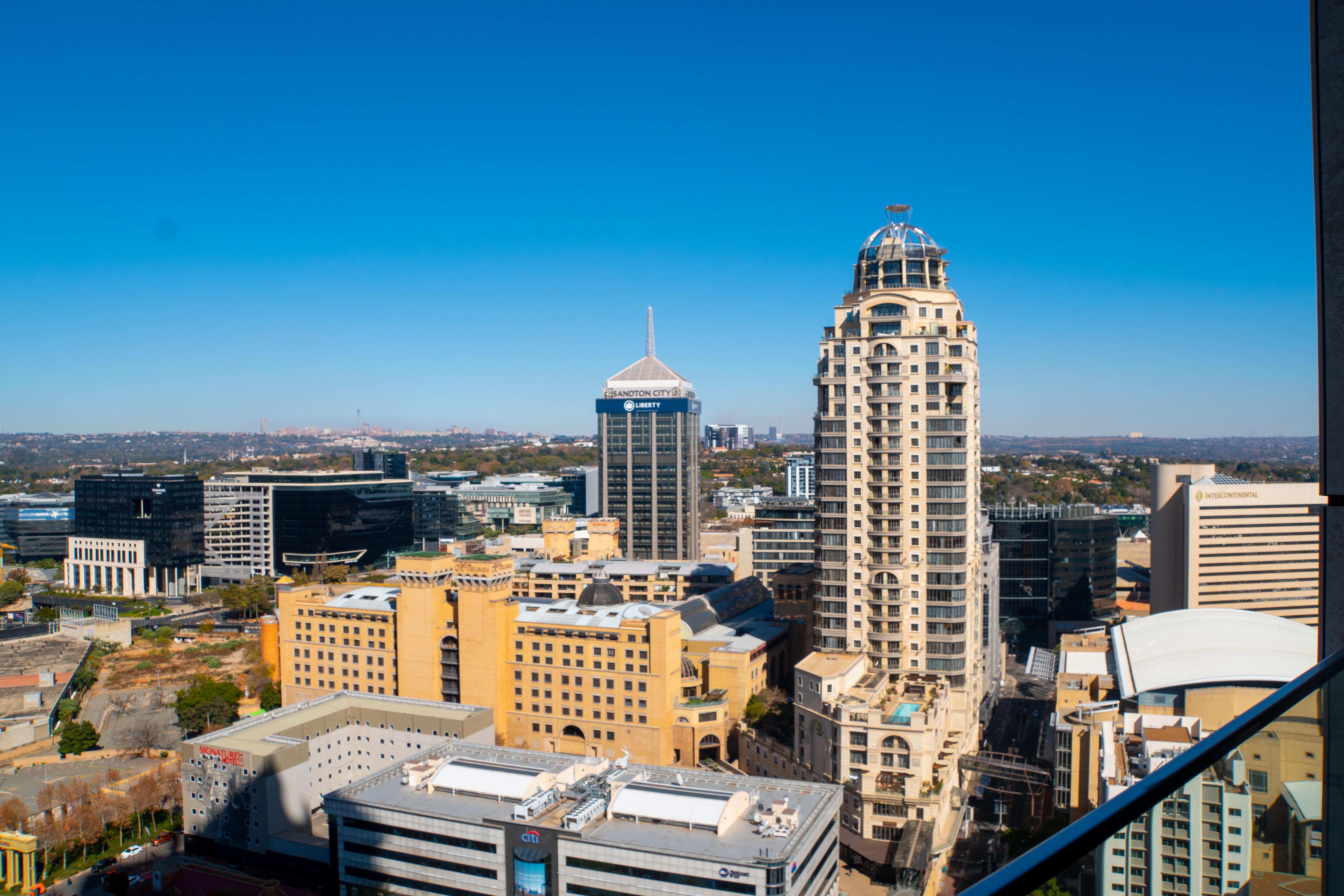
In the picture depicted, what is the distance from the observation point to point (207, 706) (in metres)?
20.1

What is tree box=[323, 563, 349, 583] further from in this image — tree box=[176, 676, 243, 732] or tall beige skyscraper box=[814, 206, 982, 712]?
tall beige skyscraper box=[814, 206, 982, 712]

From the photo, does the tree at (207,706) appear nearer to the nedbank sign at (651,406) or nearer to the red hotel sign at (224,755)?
the red hotel sign at (224,755)

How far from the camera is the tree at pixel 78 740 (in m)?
19.4

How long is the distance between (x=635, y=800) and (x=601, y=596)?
9869mm

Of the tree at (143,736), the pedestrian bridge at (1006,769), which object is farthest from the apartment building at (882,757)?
the tree at (143,736)

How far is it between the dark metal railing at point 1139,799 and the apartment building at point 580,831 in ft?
31.7

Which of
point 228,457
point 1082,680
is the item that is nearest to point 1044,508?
A: point 1082,680

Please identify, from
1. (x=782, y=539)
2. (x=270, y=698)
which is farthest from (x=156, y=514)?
(x=782, y=539)

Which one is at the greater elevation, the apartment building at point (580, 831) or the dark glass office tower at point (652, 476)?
the dark glass office tower at point (652, 476)

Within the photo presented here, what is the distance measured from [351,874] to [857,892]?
675 centimetres

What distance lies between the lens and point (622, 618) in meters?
18.5

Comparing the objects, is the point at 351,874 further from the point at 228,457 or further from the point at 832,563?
the point at 228,457

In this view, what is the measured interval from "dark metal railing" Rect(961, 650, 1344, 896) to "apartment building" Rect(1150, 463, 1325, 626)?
26695mm

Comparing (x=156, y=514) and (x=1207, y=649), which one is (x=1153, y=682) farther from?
(x=156, y=514)
